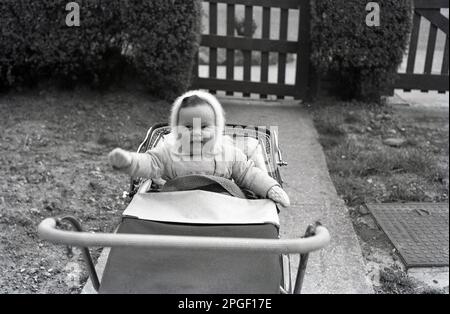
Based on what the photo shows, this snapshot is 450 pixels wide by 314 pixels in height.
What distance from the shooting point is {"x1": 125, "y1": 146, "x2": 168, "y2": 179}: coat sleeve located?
279 centimetres

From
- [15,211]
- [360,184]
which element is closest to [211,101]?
[15,211]

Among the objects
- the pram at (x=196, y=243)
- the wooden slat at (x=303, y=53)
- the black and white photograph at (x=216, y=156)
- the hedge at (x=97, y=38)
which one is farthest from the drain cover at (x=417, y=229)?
the wooden slat at (x=303, y=53)

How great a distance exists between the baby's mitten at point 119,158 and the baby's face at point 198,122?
0.32 m

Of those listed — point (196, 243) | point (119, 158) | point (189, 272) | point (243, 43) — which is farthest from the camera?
point (243, 43)

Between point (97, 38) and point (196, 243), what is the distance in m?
4.43

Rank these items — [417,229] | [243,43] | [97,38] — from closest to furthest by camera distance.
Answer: [417,229] < [97,38] < [243,43]

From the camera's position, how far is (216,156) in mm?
Result: 2914

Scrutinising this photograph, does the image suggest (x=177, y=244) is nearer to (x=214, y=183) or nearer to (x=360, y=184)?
(x=214, y=183)

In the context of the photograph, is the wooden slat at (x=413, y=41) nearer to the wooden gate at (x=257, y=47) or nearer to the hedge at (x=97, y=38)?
the wooden gate at (x=257, y=47)

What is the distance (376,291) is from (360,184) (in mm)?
1531

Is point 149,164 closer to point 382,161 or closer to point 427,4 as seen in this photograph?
point 382,161

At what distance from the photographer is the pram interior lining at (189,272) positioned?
216 centimetres

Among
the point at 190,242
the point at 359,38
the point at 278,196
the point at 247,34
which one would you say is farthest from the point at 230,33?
the point at 190,242

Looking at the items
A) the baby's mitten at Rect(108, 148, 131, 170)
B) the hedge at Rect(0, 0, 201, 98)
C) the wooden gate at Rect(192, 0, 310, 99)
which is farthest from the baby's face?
the wooden gate at Rect(192, 0, 310, 99)
